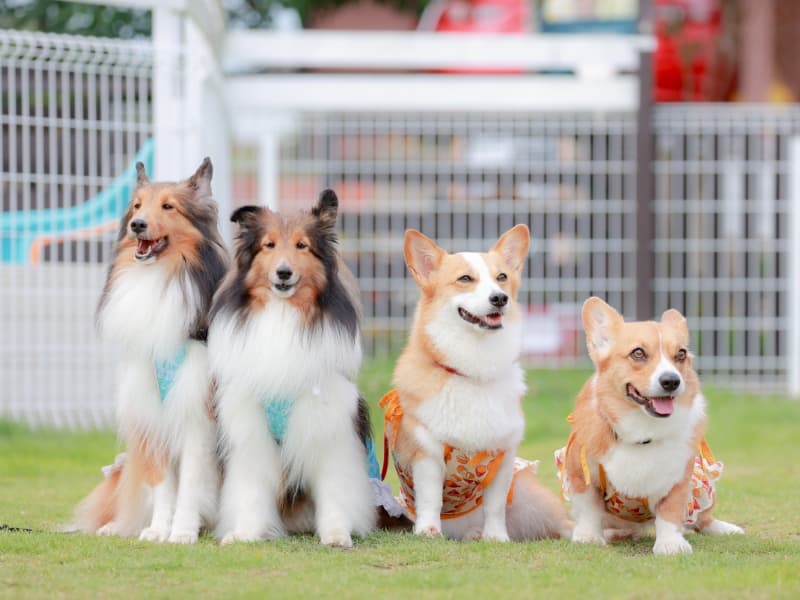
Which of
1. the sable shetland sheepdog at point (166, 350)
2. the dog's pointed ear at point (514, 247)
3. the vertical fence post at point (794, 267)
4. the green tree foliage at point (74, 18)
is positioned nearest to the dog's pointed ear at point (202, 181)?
the sable shetland sheepdog at point (166, 350)

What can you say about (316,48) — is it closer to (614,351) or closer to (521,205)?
(521,205)

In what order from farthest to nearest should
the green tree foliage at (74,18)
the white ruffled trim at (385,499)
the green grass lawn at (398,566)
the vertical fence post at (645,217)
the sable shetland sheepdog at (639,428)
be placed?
1. the green tree foliage at (74,18)
2. the vertical fence post at (645,217)
3. the white ruffled trim at (385,499)
4. the sable shetland sheepdog at (639,428)
5. the green grass lawn at (398,566)

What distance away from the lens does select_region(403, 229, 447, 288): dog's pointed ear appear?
15.1ft

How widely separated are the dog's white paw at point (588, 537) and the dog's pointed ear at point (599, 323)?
590mm

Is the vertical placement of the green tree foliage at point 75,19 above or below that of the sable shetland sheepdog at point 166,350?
above

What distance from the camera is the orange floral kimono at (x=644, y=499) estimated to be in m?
4.37

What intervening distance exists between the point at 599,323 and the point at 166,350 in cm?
149

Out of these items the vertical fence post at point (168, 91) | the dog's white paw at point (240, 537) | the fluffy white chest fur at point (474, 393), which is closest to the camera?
the dog's white paw at point (240, 537)

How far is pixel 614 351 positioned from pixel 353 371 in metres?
0.90

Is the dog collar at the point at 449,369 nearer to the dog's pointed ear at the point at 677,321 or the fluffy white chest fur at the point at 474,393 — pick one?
the fluffy white chest fur at the point at 474,393

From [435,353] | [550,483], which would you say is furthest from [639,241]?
[435,353]

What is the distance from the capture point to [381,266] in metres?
9.27

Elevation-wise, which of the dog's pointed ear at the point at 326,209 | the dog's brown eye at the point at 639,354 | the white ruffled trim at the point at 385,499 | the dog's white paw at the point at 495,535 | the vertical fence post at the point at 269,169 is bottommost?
the dog's white paw at the point at 495,535

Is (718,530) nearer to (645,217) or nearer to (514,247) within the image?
(514,247)
